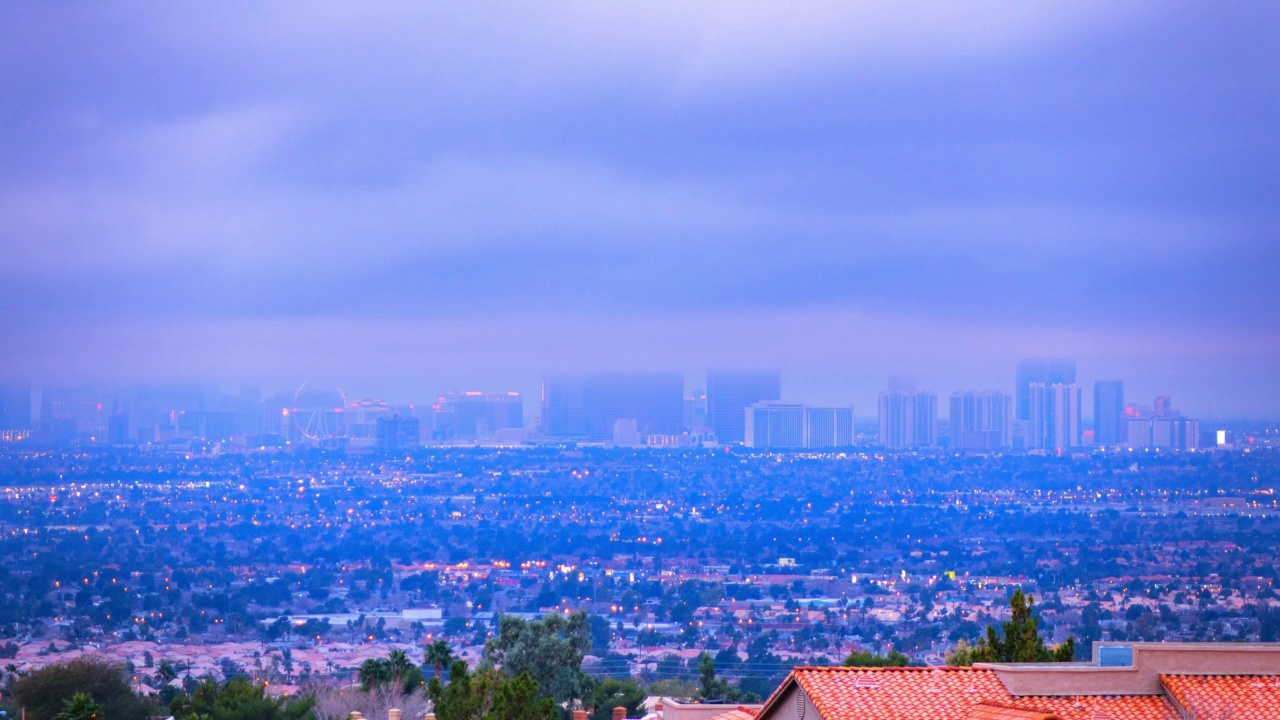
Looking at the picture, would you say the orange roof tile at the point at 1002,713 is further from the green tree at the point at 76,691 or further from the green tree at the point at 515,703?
the green tree at the point at 76,691

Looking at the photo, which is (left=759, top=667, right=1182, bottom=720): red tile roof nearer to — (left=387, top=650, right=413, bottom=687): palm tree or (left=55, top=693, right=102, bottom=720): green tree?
(left=55, top=693, right=102, bottom=720): green tree

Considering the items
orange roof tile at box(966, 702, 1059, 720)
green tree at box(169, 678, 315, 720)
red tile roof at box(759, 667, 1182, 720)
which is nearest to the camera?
orange roof tile at box(966, 702, 1059, 720)

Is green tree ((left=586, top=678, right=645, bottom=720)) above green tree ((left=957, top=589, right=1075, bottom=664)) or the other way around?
the other way around

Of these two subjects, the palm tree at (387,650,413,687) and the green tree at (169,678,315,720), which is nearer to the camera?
the green tree at (169,678,315,720)

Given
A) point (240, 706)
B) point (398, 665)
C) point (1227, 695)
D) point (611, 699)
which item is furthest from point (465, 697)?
point (611, 699)

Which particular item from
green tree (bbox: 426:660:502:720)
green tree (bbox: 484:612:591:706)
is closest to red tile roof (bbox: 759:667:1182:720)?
green tree (bbox: 426:660:502:720)

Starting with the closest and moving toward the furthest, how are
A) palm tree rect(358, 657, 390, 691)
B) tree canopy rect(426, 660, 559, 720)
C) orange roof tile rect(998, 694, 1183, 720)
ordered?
orange roof tile rect(998, 694, 1183, 720) < tree canopy rect(426, 660, 559, 720) < palm tree rect(358, 657, 390, 691)

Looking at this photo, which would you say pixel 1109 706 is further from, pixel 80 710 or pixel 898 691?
pixel 80 710

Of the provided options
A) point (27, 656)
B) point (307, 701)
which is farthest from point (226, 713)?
point (27, 656)
